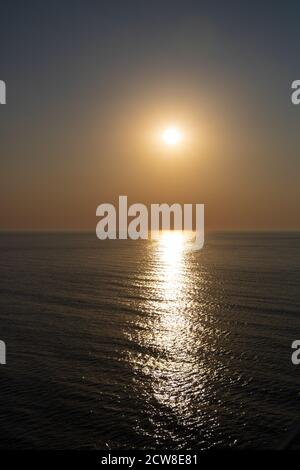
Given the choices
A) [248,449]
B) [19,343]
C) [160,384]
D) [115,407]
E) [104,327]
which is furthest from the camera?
[104,327]

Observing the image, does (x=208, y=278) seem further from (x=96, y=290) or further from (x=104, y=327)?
(x=104, y=327)

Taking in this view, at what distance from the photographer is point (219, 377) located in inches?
1169

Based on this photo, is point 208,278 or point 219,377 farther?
point 208,278

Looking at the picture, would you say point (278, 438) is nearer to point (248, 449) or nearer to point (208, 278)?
point (248, 449)

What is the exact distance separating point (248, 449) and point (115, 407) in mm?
8660

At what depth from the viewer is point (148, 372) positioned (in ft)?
101

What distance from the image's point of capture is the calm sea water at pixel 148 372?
22391 millimetres

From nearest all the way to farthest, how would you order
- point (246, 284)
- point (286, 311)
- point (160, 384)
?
point (160, 384), point (286, 311), point (246, 284)

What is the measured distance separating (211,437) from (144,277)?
2637 inches

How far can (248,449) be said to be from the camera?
20641 millimetres

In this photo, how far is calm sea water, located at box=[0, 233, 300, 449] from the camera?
2239cm

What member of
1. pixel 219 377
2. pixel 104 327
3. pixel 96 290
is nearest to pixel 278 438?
pixel 219 377
